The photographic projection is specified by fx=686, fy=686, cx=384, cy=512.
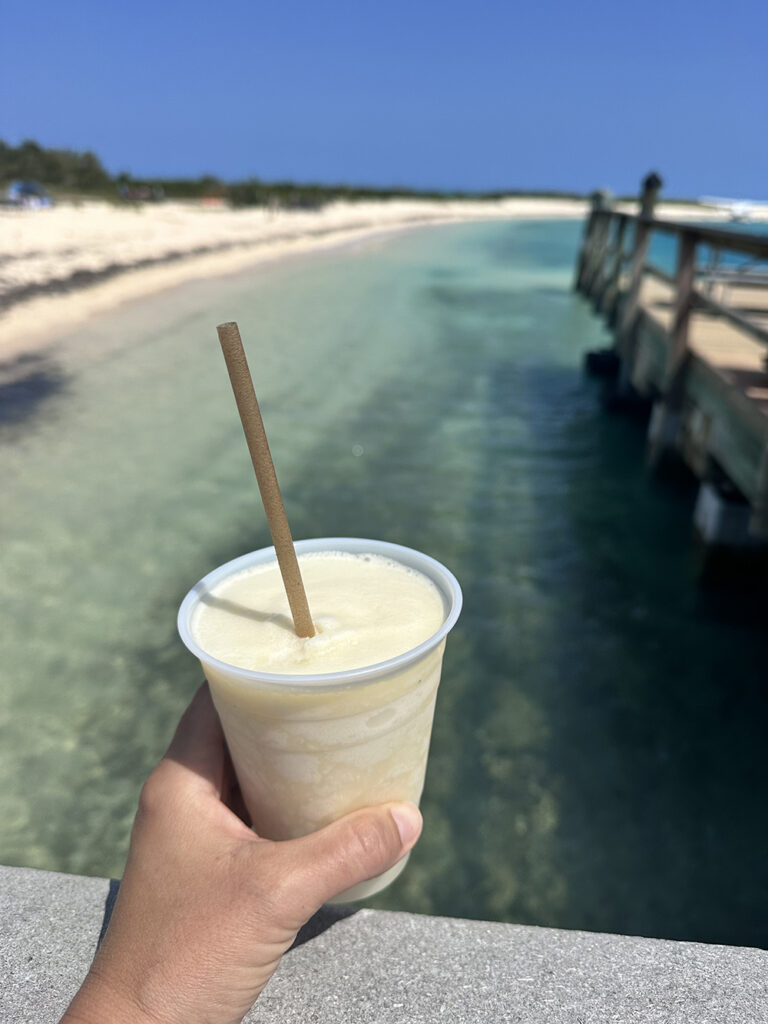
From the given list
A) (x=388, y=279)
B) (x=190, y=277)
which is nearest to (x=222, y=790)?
(x=190, y=277)

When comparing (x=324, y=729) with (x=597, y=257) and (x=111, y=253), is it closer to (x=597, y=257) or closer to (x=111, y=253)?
(x=597, y=257)

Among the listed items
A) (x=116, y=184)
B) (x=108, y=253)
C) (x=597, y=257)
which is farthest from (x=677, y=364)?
(x=116, y=184)

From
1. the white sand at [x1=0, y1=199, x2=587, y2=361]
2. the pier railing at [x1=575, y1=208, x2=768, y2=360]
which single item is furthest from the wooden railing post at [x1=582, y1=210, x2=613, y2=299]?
the white sand at [x1=0, y1=199, x2=587, y2=361]

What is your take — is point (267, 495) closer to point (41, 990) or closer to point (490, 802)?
point (41, 990)

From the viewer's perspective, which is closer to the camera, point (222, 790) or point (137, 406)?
point (222, 790)

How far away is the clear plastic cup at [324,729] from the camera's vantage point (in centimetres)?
120

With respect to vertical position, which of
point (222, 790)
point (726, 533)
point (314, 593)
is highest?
point (314, 593)

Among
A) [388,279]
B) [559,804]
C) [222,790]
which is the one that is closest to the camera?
[222,790]

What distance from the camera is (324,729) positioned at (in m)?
1.26

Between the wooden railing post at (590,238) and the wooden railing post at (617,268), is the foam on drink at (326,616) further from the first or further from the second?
the wooden railing post at (590,238)

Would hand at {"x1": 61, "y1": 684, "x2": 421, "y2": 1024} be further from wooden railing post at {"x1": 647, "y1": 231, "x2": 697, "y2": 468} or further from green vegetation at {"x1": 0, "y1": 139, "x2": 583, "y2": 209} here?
green vegetation at {"x1": 0, "y1": 139, "x2": 583, "y2": 209}

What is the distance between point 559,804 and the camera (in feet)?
11.6

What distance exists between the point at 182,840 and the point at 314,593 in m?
0.55

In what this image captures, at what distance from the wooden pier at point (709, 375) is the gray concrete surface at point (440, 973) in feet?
11.3
